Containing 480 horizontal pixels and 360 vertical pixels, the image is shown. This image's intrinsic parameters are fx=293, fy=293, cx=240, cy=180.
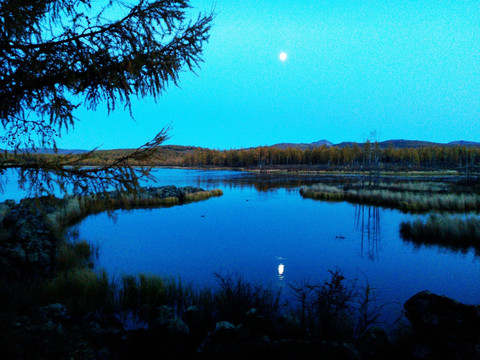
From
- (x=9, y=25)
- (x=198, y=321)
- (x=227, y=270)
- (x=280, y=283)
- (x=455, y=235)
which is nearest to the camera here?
(x=9, y=25)

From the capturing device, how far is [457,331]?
5.04 metres

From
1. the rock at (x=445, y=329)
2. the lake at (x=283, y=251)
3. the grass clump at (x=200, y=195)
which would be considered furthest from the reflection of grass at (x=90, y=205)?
the rock at (x=445, y=329)

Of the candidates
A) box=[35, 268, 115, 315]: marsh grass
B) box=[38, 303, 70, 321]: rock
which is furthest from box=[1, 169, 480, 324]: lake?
box=[38, 303, 70, 321]: rock

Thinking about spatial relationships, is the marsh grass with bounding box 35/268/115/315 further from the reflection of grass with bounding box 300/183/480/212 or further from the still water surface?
the reflection of grass with bounding box 300/183/480/212

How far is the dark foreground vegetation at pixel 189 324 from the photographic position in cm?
439

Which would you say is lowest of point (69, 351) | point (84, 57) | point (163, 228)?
point (163, 228)

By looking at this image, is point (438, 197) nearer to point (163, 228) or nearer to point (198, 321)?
point (163, 228)

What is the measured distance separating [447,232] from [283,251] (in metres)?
8.37

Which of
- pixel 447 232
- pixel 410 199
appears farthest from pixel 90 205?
pixel 410 199

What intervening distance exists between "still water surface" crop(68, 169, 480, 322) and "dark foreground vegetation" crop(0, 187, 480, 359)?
1.82 metres

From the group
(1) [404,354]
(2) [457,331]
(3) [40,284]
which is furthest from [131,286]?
(2) [457,331]

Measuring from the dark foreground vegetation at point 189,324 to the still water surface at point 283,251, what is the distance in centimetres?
182

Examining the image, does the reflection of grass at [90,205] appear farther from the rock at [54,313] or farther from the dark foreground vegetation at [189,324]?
the rock at [54,313]

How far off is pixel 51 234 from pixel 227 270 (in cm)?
594
